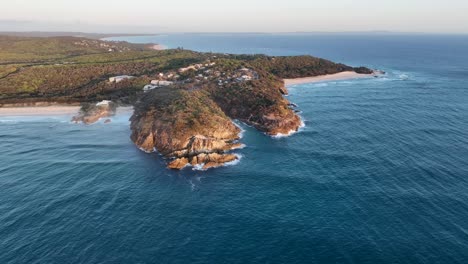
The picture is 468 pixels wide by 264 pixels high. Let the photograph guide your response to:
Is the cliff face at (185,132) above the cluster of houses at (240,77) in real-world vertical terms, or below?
below

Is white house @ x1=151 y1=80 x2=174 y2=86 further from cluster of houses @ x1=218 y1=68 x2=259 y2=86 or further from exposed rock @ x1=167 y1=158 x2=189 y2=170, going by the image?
exposed rock @ x1=167 y1=158 x2=189 y2=170

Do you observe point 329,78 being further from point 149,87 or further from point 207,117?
point 207,117

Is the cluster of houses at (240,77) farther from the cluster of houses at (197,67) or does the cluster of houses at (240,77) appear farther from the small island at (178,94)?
the cluster of houses at (197,67)

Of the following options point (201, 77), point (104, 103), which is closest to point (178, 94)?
point (104, 103)

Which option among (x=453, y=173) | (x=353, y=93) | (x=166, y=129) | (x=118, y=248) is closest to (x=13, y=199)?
(x=118, y=248)

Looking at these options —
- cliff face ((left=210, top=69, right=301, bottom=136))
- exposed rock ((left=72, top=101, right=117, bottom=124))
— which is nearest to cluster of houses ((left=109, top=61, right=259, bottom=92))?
cliff face ((left=210, top=69, right=301, bottom=136))

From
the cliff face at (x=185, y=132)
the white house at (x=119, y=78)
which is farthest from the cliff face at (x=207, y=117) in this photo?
the white house at (x=119, y=78)
